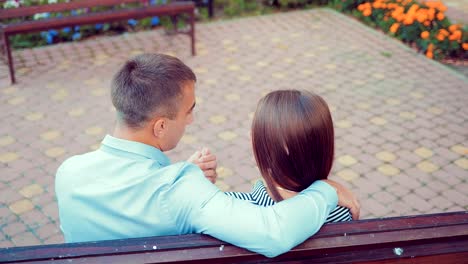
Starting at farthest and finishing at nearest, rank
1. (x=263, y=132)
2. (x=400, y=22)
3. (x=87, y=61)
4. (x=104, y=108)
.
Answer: (x=400, y=22) < (x=87, y=61) < (x=104, y=108) < (x=263, y=132)

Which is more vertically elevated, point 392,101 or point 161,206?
point 161,206

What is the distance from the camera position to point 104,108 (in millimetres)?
5117

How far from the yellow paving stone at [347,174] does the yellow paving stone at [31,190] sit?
2.36m

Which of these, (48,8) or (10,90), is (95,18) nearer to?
(48,8)

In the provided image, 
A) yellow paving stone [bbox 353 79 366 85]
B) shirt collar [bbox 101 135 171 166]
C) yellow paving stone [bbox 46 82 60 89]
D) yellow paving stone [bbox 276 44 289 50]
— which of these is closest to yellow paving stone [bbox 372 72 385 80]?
yellow paving stone [bbox 353 79 366 85]

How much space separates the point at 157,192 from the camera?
1574mm

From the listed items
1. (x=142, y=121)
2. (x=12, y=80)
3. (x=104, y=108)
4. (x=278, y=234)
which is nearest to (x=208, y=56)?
(x=104, y=108)

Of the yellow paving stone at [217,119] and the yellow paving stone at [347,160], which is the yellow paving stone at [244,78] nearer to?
the yellow paving stone at [217,119]

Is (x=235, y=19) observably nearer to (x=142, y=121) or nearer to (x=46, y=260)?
(x=142, y=121)

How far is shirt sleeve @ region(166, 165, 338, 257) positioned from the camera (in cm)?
145

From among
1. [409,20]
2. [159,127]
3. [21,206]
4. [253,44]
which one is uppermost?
[159,127]

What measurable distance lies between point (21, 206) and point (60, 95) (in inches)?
74.5

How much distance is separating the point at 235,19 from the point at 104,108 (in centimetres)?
317

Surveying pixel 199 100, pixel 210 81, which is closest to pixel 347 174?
pixel 199 100
